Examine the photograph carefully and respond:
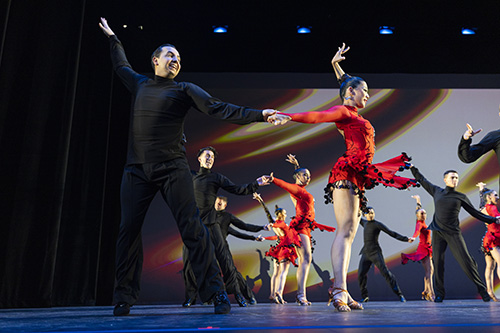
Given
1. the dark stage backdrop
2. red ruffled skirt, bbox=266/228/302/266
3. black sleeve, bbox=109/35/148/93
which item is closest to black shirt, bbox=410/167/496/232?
red ruffled skirt, bbox=266/228/302/266

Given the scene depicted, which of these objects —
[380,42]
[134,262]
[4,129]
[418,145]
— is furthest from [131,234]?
[418,145]

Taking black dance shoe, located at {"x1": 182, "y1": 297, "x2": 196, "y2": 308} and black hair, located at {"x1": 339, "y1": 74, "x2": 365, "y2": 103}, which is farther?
black dance shoe, located at {"x1": 182, "y1": 297, "x2": 196, "y2": 308}

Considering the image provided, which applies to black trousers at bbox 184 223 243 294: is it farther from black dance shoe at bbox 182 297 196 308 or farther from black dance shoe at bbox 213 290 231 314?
black dance shoe at bbox 213 290 231 314

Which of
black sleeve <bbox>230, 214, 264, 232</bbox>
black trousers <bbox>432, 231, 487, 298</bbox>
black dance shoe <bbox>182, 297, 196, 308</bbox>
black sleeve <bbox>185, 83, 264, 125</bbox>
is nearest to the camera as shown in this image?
black sleeve <bbox>185, 83, 264, 125</bbox>

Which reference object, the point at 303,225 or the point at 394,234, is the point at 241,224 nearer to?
the point at 303,225

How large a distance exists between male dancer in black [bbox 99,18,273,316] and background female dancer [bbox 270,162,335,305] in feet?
7.81

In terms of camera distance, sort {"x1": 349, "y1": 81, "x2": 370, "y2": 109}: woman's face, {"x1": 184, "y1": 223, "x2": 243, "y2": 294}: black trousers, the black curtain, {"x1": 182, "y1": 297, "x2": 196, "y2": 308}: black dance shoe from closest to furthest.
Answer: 1. {"x1": 349, "y1": 81, "x2": 370, "y2": 109}: woman's face
2. the black curtain
3. {"x1": 184, "y1": 223, "x2": 243, "y2": 294}: black trousers
4. {"x1": 182, "y1": 297, "x2": 196, "y2": 308}: black dance shoe

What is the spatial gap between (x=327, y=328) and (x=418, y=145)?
7053 mm

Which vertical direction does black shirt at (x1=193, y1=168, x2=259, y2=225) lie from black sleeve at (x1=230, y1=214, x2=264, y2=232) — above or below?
above

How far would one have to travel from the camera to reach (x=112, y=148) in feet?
24.3

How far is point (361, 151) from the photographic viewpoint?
3.29 meters

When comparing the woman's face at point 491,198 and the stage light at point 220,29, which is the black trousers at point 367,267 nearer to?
the woman's face at point 491,198

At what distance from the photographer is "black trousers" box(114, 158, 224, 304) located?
2891 millimetres

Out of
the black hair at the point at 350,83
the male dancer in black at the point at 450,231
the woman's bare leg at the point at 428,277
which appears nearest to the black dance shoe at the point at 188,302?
the black hair at the point at 350,83
